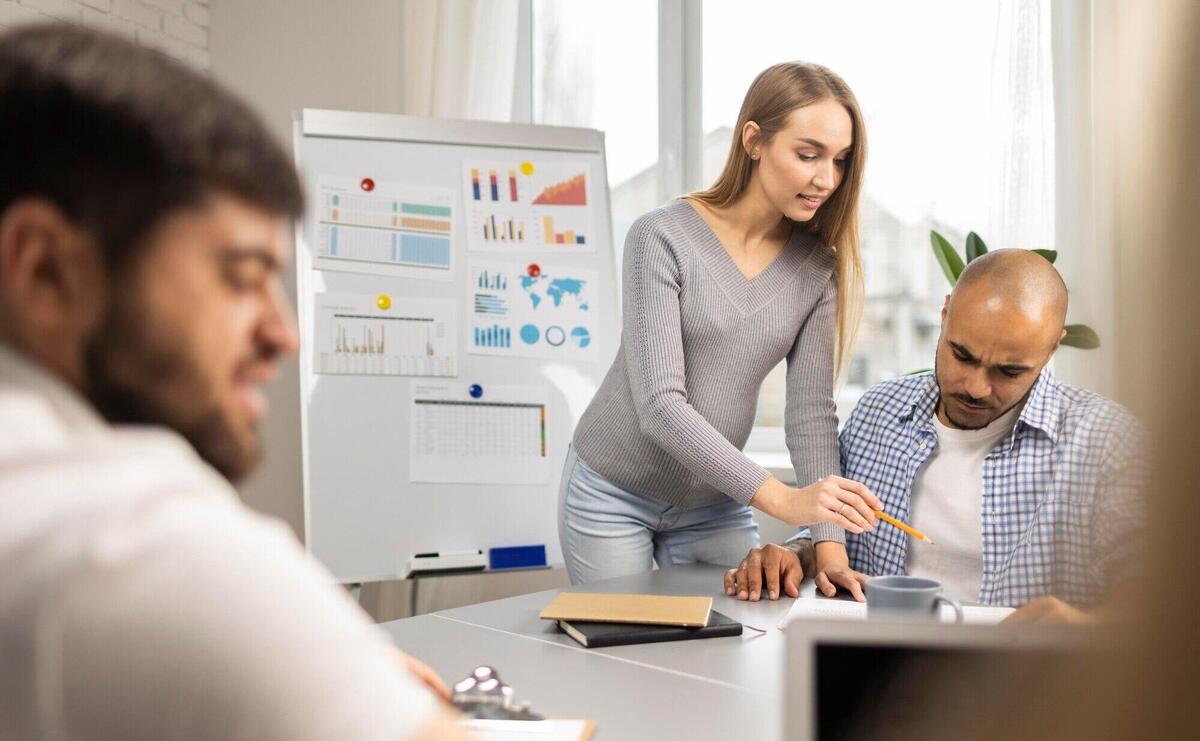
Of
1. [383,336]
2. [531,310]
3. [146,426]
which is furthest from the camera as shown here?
[531,310]

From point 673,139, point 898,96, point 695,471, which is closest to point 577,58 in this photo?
point 673,139

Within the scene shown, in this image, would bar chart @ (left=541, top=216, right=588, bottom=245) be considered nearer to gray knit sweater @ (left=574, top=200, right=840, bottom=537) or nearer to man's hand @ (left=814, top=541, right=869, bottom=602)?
gray knit sweater @ (left=574, top=200, right=840, bottom=537)

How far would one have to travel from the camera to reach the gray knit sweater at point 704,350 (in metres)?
1.86

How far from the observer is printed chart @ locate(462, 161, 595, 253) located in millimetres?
2807

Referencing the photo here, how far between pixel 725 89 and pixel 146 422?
10.4 ft

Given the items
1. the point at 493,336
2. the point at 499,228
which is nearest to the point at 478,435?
the point at 493,336

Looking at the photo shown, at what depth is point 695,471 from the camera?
1822 millimetres

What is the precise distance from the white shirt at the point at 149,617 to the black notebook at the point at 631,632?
902 millimetres

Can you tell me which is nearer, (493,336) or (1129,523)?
(1129,523)

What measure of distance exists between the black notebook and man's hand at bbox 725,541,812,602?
24 cm

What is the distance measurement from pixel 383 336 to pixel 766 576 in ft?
4.58

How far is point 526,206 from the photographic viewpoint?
2.85 meters

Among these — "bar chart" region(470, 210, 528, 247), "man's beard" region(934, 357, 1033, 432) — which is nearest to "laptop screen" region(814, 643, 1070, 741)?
"man's beard" region(934, 357, 1033, 432)

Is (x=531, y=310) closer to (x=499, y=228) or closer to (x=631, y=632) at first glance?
(x=499, y=228)
